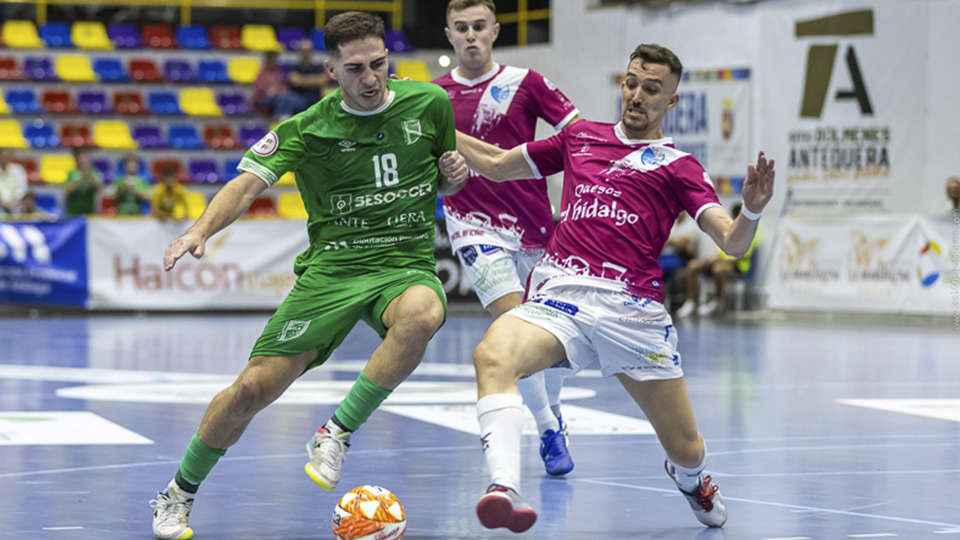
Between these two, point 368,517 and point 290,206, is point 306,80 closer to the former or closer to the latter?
point 290,206

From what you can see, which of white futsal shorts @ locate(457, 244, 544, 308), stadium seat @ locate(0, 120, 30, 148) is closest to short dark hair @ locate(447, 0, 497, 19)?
white futsal shorts @ locate(457, 244, 544, 308)

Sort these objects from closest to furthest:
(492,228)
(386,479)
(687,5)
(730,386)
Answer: (386,479), (492,228), (730,386), (687,5)

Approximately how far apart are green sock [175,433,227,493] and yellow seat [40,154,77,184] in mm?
17290

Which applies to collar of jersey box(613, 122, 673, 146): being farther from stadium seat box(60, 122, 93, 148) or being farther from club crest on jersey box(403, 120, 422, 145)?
stadium seat box(60, 122, 93, 148)

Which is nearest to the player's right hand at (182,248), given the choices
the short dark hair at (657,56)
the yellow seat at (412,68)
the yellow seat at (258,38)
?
the short dark hair at (657,56)

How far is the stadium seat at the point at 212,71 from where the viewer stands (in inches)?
877

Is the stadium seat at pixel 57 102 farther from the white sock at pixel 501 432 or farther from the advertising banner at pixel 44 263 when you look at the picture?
the white sock at pixel 501 432

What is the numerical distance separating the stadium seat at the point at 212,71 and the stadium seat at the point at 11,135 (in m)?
3.36

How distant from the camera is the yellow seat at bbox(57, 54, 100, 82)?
2178 cm

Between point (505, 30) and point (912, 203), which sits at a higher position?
point (505, 30)

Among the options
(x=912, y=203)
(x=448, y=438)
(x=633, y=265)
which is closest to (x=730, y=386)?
(x=448, y=438)

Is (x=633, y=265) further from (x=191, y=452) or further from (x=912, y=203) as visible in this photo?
(x=912, y=203)

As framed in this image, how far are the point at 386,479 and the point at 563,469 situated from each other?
0.88m

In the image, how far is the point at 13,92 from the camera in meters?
21.5
